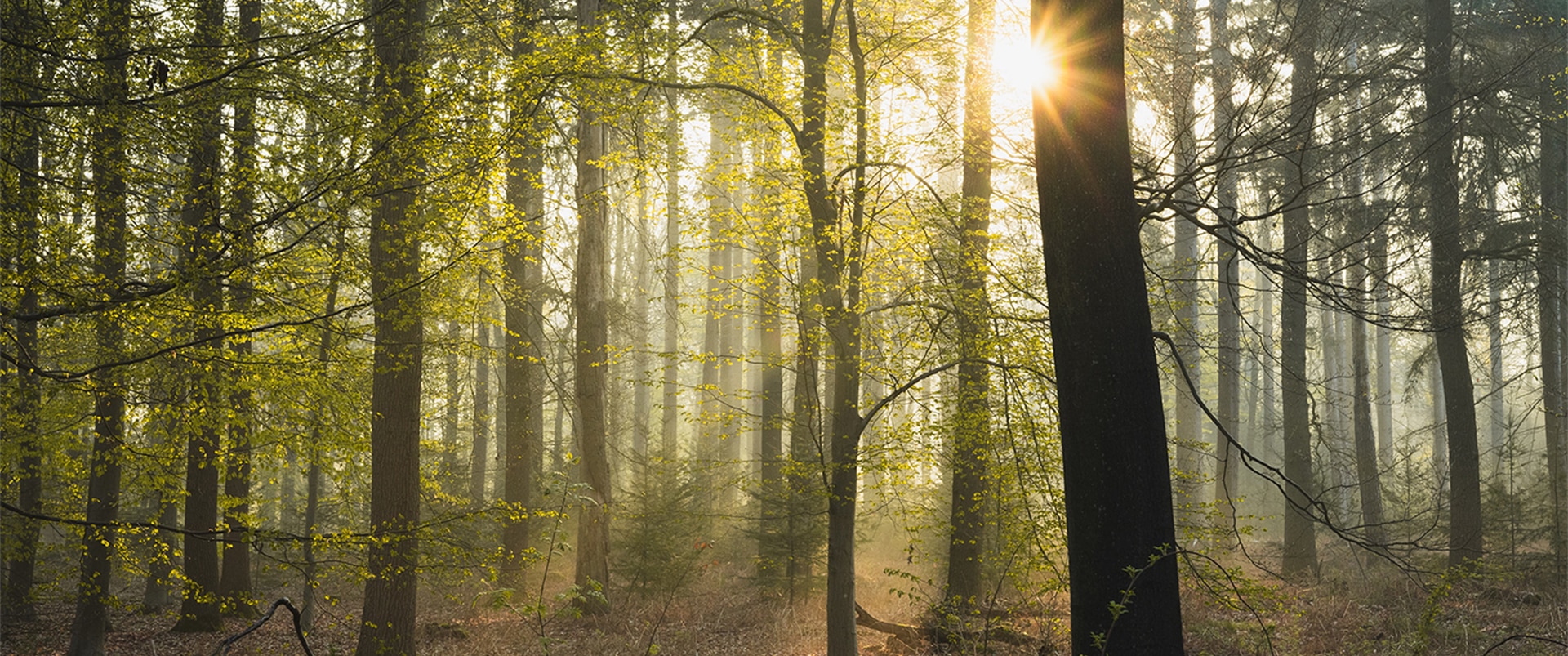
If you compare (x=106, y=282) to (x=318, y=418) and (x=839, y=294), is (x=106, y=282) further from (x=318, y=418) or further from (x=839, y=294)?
(x=839, y=294)

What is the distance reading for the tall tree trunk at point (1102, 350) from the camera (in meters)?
4.31

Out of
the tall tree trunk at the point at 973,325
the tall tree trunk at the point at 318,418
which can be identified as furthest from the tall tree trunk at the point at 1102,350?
the tall tree trunk at the point at 318,418

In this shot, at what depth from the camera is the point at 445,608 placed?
50.0 feet

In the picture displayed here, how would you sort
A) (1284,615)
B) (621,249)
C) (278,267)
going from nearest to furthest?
(278,267) < (1284,615) < (621,249)

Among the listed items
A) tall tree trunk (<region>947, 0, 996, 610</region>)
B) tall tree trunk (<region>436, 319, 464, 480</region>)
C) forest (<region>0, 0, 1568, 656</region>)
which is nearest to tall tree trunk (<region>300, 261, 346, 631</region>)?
forest (<region>0, 0, 1568, 656</region>)

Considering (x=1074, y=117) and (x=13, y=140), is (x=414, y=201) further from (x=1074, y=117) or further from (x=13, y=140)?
(x=1074, y=117)

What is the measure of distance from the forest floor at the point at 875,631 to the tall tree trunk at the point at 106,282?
1013 mm

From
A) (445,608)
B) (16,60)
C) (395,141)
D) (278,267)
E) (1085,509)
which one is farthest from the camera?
(445,608)

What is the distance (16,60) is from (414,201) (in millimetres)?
2490

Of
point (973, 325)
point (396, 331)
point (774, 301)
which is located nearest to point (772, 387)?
point (774, 301)

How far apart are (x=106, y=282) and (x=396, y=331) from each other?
2746 mm

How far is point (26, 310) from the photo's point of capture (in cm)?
776

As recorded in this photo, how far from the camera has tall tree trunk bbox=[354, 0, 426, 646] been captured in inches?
265

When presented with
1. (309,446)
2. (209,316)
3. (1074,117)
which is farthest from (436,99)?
(1074,117)
